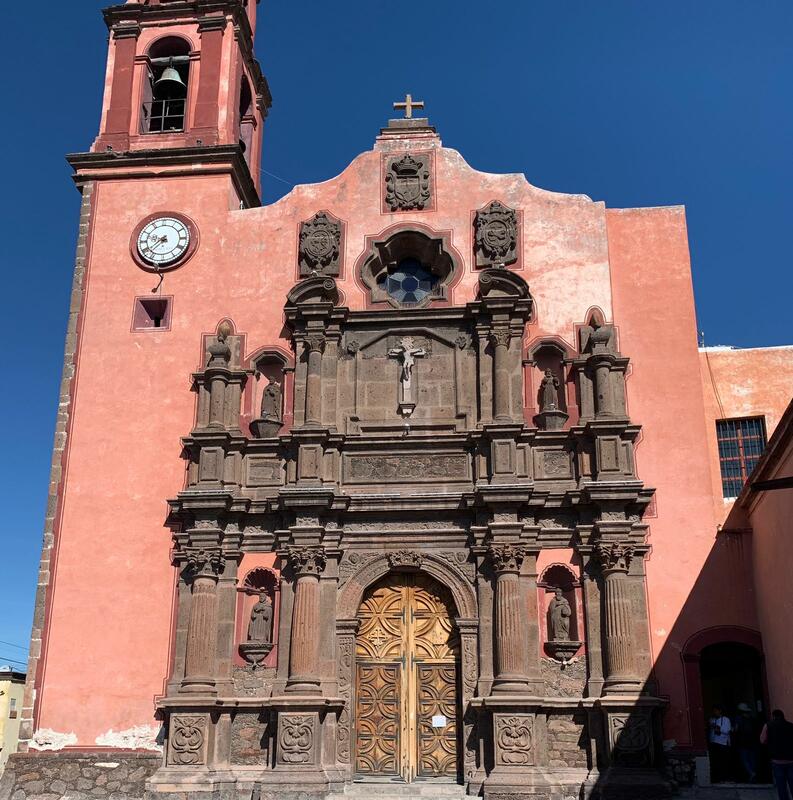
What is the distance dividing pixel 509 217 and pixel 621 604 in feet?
21.9

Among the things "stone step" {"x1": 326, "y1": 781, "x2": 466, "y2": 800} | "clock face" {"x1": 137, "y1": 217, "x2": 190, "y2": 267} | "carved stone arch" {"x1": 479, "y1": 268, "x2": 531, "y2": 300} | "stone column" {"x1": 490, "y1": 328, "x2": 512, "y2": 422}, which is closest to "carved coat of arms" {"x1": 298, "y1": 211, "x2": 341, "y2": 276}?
"clock face" {"x1": 137, "y1": 217, "x2": 190, "y2": 267}

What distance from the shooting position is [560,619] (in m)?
15.2

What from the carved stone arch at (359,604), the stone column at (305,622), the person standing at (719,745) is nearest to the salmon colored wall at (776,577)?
the person standing at (719,745)

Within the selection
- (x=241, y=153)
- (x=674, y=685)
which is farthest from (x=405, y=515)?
(x=241, y=153)

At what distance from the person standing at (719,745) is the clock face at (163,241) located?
37.2 ft

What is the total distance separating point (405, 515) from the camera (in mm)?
15883

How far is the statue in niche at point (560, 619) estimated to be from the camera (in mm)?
15078

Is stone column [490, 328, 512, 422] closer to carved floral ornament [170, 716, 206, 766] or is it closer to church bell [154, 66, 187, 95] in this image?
carved floral ornament [170, 716, 206, 766]

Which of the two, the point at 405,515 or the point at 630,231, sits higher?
the point at 630,231

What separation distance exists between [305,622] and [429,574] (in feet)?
6.51

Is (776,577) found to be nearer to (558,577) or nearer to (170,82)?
(558,577)

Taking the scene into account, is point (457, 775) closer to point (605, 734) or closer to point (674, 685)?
point (605, 734)

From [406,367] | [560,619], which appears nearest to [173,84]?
[406,367]

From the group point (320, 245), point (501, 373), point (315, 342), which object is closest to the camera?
point (501, 373)
